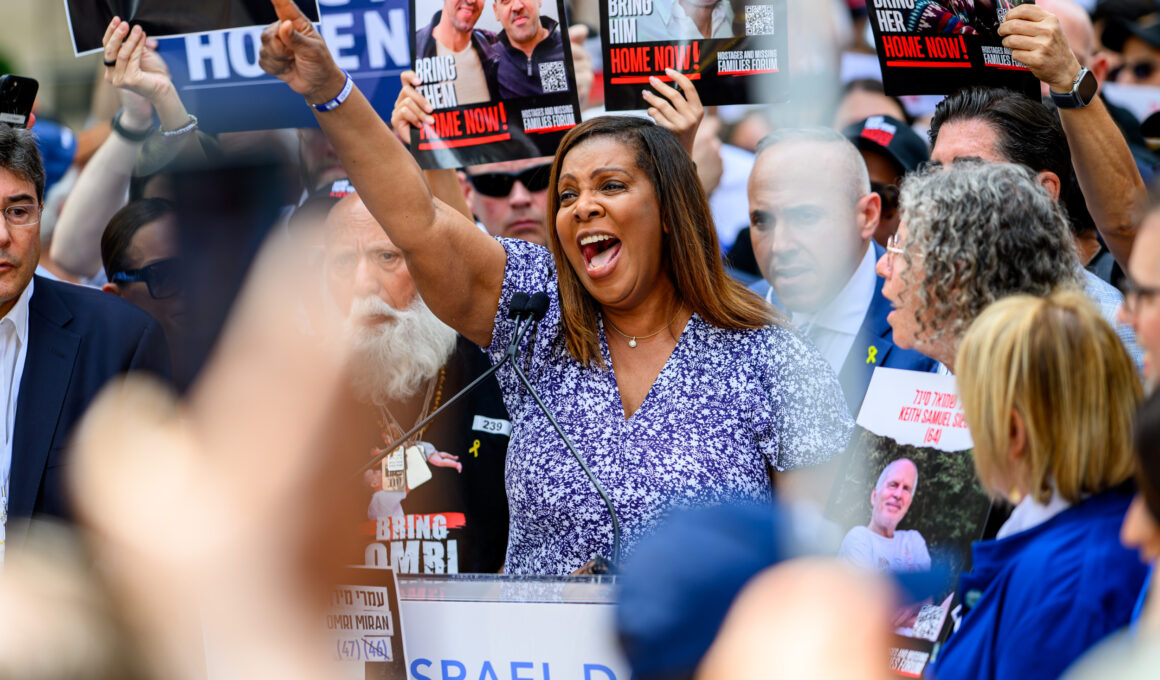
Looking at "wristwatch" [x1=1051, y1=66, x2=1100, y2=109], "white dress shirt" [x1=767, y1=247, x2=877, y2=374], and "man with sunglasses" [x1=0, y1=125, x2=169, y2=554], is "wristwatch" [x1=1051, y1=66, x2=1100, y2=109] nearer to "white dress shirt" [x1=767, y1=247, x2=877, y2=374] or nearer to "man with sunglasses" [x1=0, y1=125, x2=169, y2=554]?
"white dress shirt" [x1=767, y1=247, x2=877, y2=374]

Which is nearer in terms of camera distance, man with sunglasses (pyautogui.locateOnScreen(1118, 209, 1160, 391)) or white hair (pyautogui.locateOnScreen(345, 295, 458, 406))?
man with sunglasses (pyautogui.locateOnScreen(1118, 209, 1160, 391))

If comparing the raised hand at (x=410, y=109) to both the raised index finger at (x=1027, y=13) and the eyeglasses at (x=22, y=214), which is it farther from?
the raised index finger at (x=1027, y=13)

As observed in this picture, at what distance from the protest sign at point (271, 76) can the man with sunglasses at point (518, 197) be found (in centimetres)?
76

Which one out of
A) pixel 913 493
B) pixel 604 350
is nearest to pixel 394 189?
pixel 604 350

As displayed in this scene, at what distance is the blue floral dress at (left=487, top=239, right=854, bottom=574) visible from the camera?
254 cm

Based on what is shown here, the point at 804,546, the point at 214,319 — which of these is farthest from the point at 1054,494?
the point at 214,319

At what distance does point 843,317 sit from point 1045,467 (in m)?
1.56

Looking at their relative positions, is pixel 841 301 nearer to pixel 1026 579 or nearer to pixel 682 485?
pixel 682 485

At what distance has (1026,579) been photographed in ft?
5.66

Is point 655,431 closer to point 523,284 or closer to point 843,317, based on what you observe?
point 523,284

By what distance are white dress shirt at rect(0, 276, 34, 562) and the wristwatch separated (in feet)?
8.27

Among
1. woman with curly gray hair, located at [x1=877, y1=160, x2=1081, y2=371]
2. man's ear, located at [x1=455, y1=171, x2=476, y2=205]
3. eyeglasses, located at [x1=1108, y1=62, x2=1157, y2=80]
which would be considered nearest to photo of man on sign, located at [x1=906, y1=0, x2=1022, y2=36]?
woman with curly gray hair, located at [x1=877, y1=160, x2=1081, y2=371]

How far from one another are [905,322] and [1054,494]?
605 mm

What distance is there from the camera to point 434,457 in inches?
136
